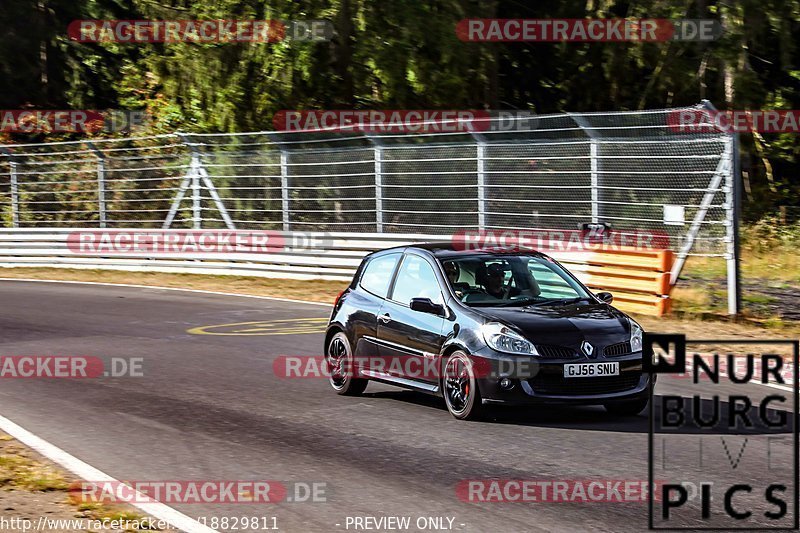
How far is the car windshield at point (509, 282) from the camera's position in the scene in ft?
34.5

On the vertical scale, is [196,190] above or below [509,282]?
above

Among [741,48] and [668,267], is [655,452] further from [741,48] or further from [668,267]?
[741,48]

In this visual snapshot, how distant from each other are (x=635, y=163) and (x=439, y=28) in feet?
35.6

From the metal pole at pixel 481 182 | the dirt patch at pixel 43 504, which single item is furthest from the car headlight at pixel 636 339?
the metal pole at pixel 481 182

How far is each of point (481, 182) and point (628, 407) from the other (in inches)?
471

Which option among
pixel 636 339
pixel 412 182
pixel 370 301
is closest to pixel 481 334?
pixel 636 339

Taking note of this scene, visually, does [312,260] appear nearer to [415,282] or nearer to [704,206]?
[704,206]

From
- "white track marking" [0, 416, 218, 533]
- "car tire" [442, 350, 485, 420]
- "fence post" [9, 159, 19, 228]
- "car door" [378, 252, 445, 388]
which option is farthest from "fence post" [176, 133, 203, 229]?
"car tire" [442, 350, 485, 420]

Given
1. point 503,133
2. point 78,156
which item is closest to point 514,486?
point 503,133

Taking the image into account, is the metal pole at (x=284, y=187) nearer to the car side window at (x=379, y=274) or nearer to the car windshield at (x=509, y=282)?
the car side window at (x=379, y=274)

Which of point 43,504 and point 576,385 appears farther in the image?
point 576,385

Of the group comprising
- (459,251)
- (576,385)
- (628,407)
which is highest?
(459,251)

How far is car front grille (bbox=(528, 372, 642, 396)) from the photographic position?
31.2 ft

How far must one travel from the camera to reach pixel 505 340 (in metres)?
9.68
